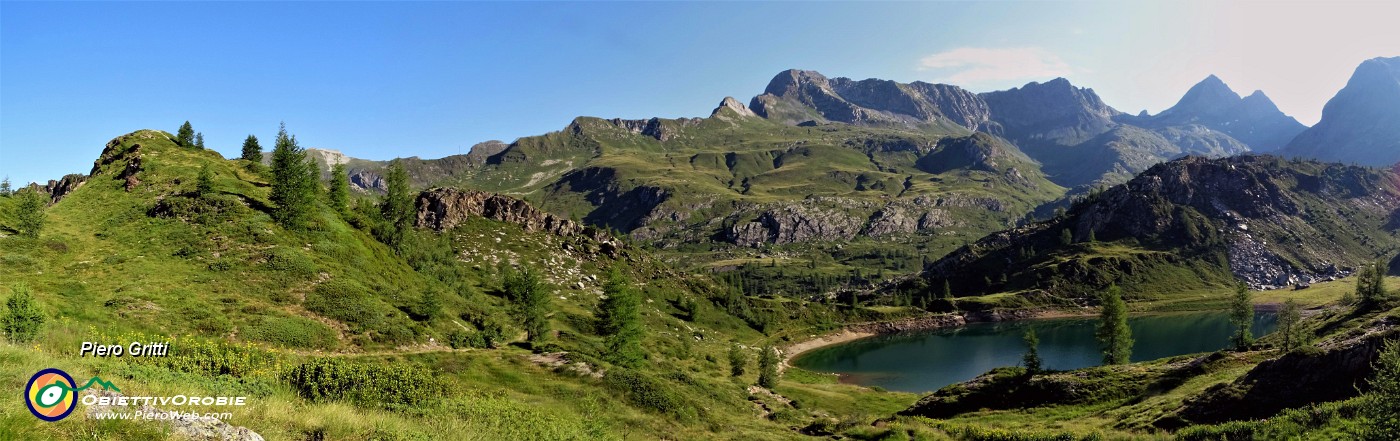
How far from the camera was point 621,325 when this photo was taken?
82.0 metres

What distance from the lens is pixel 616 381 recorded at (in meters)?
48.6

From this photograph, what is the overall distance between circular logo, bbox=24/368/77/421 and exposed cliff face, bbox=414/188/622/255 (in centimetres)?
14228

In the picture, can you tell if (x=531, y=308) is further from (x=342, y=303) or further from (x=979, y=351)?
(x=979, y=351)

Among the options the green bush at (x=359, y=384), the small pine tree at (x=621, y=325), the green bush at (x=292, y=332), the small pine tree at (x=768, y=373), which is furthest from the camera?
the small pine tree at (x=768, y=373)

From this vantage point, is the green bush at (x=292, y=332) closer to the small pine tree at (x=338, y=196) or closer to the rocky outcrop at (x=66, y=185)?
the small pine tree at (x=338, y=196)

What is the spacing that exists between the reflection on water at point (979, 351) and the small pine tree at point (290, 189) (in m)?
117

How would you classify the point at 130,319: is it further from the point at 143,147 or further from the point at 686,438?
the point at 143,147

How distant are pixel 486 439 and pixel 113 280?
166ft

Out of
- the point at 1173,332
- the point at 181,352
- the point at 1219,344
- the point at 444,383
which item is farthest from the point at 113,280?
the point at 1173,332

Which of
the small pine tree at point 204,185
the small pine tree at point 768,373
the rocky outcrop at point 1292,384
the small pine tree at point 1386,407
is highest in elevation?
the small pine tree at point 204,185

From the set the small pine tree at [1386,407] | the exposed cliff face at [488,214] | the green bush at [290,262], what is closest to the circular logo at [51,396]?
the small pine tree at [1386,407]

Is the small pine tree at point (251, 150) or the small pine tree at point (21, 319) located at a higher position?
the small pine tree at point (251, 150)

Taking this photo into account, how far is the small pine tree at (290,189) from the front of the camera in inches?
2749

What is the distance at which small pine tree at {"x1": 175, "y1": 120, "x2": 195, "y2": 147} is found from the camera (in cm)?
10312
